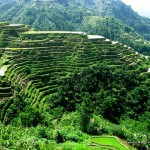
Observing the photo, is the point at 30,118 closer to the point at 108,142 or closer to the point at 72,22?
the point at 108,142

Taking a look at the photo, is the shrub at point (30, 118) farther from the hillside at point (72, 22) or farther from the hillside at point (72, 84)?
the hillside at point (72, 22)

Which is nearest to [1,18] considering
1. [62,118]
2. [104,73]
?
[104,73]

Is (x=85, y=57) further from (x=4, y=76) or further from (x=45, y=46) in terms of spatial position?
(x=4, y=76)

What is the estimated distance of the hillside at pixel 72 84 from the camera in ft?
145

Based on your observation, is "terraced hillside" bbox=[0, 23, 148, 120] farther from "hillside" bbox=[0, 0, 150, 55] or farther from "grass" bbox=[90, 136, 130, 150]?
"hillside" bbox=[0, 0, 150, 55]

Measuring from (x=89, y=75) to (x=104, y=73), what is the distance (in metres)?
2.91

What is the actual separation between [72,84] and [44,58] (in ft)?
27.6

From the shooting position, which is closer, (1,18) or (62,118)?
(62,118)

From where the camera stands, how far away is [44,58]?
6216cm

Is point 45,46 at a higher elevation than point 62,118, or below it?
higher

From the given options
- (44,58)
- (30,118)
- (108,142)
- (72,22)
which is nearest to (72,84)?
(44,58)

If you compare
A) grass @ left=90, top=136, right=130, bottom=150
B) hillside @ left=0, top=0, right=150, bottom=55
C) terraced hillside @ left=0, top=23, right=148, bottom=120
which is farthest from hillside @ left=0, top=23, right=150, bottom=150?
hillside @ left=0, top=0, right=150, bottom=55

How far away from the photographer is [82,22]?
149 m

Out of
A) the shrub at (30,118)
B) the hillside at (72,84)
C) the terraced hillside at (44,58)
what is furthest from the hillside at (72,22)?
the shrub at (30,118)
